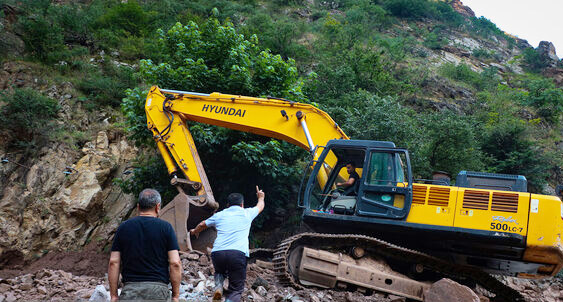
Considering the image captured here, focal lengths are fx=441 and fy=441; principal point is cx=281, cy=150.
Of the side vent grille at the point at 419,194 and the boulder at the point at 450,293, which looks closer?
the boulder at the point at 450,293

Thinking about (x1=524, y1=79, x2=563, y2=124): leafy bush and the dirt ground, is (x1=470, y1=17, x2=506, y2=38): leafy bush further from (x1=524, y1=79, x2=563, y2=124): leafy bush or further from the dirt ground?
the dirt ground

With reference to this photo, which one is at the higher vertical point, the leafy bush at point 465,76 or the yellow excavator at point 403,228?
the leafy bush at point 465,76

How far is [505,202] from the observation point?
22.5ft

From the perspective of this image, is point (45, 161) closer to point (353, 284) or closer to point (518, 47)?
point (353, 284)

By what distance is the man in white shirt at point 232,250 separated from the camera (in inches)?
195

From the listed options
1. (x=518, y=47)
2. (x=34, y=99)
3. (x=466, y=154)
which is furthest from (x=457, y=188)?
(x=518, y=47)

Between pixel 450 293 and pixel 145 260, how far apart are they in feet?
14.3

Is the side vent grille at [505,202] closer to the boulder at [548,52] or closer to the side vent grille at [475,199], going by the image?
the side vent grille at [475,199]

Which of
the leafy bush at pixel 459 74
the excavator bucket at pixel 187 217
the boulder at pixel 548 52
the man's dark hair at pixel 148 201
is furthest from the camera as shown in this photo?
the boulder at pixel 548 52

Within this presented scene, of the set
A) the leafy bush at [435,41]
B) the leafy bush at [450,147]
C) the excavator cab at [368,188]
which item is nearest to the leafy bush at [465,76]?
the leafy bush at [435,41]

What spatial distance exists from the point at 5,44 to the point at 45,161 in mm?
6118

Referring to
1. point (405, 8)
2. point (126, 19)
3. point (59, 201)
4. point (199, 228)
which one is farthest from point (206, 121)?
point (405, 8)

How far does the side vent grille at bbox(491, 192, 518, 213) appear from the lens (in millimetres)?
6820

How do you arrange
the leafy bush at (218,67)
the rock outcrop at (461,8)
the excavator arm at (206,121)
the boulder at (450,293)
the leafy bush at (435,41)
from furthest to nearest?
the rock outcrop at (461,8)
the leafy bush at (435,41)
the leafy bush at (218,67)
the excavator arm at (206,121)
the boulder at (450,293)
